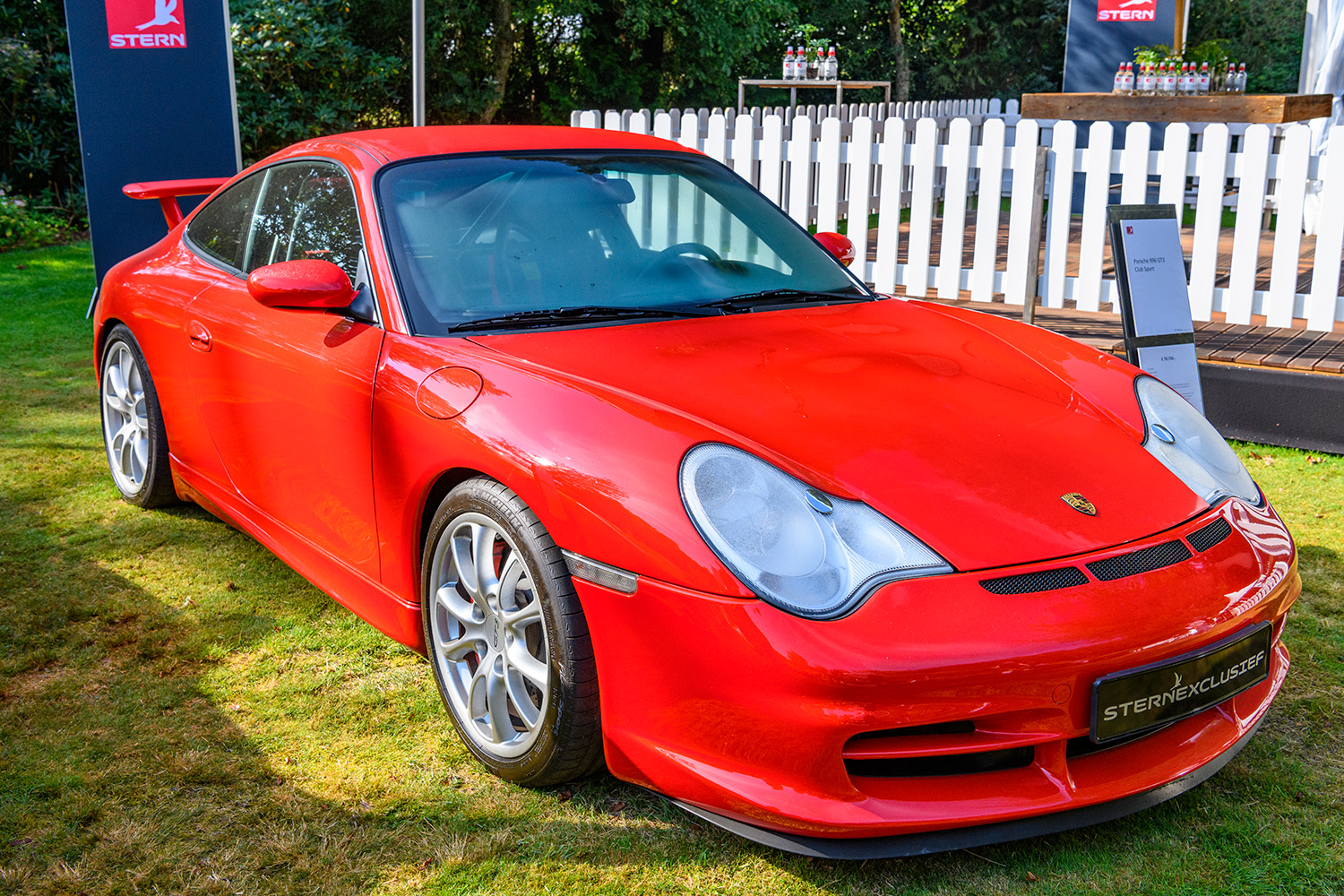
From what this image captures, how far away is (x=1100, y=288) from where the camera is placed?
6.74m

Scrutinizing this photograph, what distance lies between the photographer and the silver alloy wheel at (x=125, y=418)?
4.36 m

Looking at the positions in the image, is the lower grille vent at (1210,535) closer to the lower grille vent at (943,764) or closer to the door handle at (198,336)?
the lower grille vent at (943,764)

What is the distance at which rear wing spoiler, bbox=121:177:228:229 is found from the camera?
5.05 m

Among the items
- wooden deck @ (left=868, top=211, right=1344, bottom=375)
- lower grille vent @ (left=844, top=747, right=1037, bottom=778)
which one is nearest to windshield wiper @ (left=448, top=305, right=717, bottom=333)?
lower grille vent @ (left=844, top=747, right=1037, bottom=778)

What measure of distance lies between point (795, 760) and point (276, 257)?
2405 mm

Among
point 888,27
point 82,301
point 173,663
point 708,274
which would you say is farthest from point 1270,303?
point 888,27

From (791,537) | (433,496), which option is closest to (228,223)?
(433,496)

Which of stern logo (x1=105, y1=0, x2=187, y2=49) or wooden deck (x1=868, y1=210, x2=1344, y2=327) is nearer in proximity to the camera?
wooden deck (x1=868, y1=210, x2=1344, y2=327)

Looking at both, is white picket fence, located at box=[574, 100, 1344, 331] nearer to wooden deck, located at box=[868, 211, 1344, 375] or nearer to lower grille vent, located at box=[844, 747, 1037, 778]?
wooden deck, located at box=[868, 211, 1344, 375]

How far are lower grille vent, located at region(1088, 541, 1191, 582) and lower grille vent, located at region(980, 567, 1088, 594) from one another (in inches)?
1.9

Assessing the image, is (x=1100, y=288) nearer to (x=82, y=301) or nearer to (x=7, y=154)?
(x=82, y=301)

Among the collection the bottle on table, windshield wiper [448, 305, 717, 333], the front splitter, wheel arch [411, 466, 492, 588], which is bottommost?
the front splitter

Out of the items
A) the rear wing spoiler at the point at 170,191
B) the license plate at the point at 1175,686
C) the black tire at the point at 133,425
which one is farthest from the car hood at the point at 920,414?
the rear wing spoiler at the point at 170,191

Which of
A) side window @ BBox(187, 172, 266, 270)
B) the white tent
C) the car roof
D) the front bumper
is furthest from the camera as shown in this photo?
the white tent
